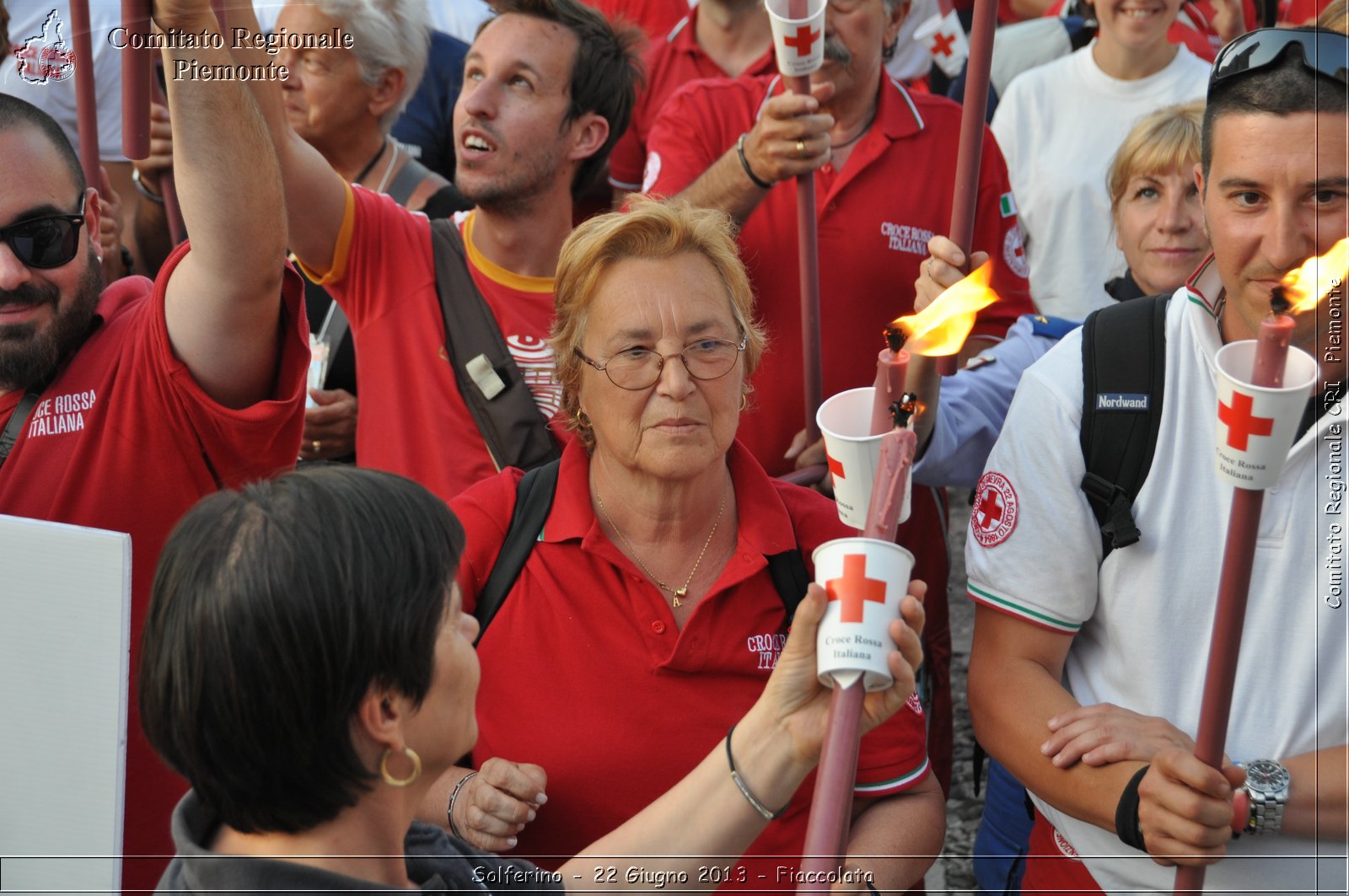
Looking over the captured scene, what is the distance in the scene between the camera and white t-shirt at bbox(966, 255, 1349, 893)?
2283 millimetres

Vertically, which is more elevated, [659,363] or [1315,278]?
[1315,278]

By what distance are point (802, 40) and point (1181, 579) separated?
1.24 meters

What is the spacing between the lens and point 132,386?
2547 mm

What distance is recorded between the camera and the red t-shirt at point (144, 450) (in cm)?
251

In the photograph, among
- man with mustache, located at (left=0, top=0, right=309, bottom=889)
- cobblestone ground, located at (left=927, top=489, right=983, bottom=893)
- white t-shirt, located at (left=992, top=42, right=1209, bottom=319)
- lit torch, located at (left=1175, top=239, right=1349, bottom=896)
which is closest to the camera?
lit torch, located at (left=1175, top=239, right=1349, bottom=896)

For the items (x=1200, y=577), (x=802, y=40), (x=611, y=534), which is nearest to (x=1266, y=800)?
(x=1200, y=577)

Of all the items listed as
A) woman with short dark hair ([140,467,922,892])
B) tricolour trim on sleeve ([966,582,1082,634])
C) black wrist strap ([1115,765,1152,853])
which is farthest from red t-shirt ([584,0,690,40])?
woman with short dark hair ([140,467,922,892])

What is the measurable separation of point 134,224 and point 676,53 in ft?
6.01

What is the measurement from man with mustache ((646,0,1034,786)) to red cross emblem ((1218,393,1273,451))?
6.18 feet

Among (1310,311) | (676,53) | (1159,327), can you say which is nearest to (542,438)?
(1159,327)

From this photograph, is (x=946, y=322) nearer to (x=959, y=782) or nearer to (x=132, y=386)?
(x=132, y=386)

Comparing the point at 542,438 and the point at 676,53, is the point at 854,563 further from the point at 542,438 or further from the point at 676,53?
the point at 676,53

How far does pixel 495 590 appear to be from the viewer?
2.53 meters

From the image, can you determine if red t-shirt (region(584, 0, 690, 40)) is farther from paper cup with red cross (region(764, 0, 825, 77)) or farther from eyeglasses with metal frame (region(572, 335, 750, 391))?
eyeglasses with metal frame (region(572, 335, 750, 391))
